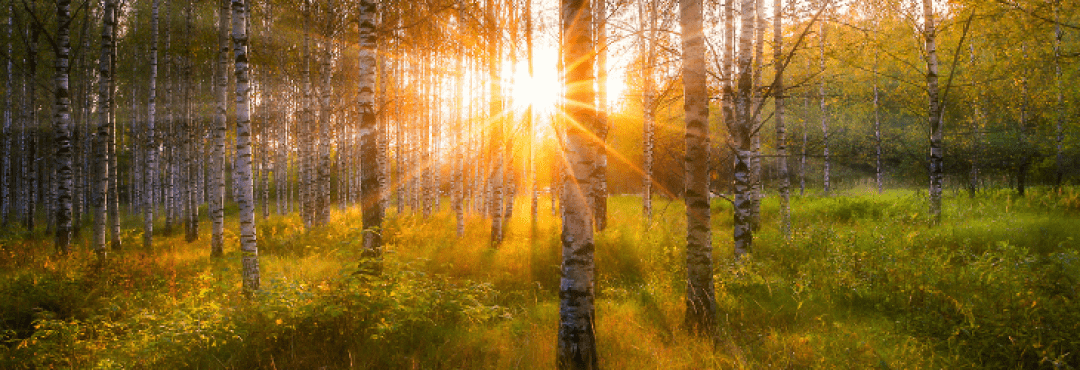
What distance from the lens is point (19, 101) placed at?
77.4 feet

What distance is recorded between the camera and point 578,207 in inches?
159

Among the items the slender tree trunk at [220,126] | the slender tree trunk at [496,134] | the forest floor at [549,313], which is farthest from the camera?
the slender tree trunk at [496,134]

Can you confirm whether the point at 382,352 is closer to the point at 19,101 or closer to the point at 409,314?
the point at 409,314

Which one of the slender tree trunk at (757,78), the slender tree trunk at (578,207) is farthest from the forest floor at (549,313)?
the slender tree trunk at (757,78)

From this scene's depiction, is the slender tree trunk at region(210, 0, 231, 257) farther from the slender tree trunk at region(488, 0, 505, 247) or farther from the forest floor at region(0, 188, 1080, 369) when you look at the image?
the slender tree trunk at region(488, 0, 505, 247)

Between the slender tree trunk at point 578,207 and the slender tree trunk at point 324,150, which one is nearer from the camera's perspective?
the slender tree trunk at point 578,207

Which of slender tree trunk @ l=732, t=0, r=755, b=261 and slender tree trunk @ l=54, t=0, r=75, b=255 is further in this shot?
slender tree trunk @ l=54, t=0, r=75, b=255

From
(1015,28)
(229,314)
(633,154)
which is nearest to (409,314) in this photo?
(229,314)

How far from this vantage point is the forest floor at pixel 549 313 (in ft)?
14.0

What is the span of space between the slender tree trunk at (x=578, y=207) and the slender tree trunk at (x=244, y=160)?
6008 millimetres

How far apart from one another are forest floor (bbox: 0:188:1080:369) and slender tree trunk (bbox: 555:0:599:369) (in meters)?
0.45

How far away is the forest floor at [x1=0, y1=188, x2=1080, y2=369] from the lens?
428 centimetres

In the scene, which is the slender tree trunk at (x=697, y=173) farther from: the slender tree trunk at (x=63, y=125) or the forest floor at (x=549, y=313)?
the slender tree trunk at (x=63, y=125)

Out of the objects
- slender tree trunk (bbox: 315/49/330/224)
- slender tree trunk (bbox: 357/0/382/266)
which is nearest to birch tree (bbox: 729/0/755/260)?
slender tree trunk (bbox: 357/0/382/266)
